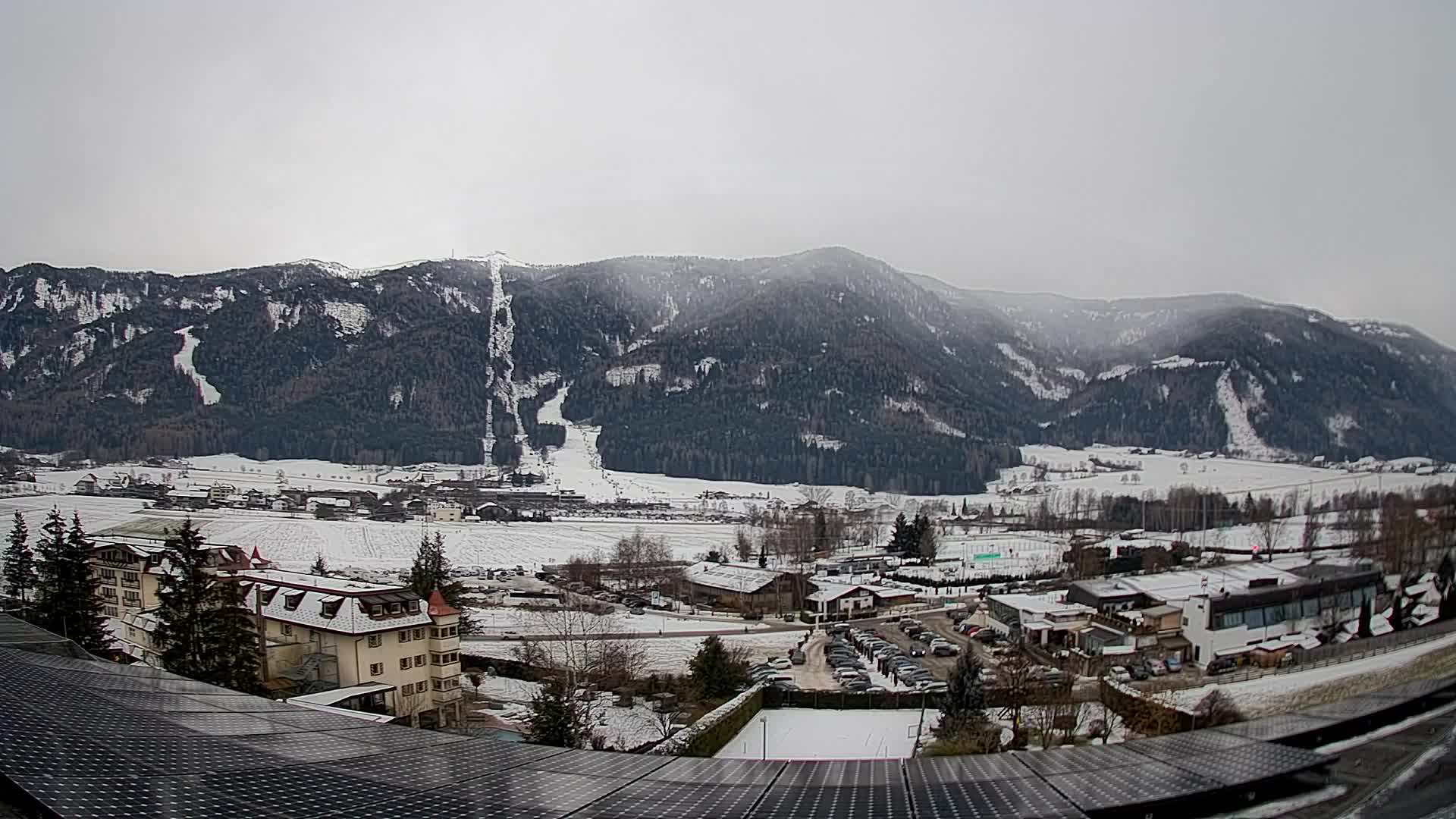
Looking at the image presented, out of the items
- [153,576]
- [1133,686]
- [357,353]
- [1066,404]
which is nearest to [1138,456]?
[1066,404]

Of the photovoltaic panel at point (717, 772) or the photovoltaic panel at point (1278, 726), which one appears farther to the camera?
the photovoltaic panel at point (717, 772)

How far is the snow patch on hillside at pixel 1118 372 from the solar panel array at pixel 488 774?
10345 centimetres

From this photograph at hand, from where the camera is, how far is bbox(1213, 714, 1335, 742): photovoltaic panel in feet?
14.5

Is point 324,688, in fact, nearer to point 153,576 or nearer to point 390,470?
point 153,576

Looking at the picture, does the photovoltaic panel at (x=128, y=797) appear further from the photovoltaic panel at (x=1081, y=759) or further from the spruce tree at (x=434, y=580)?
the spruce tree at (x=434, y=580)

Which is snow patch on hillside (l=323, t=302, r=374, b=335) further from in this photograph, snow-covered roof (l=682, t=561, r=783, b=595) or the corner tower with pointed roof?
the corner tower with pointed roof

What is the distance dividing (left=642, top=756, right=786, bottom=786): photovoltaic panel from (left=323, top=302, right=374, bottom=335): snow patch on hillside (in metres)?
108

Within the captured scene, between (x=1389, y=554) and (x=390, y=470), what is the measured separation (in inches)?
2736

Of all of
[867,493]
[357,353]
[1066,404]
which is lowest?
[867,493]

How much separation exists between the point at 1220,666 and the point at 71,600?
17.2 metres

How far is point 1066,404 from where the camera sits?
102438 mm

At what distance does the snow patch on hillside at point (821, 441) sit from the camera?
7275 cm

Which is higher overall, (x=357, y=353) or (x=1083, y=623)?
(x=357, y=353)

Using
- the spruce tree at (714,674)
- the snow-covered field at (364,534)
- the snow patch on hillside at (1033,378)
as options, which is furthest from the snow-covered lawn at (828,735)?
the snow patch on hillside at (1033,378)
